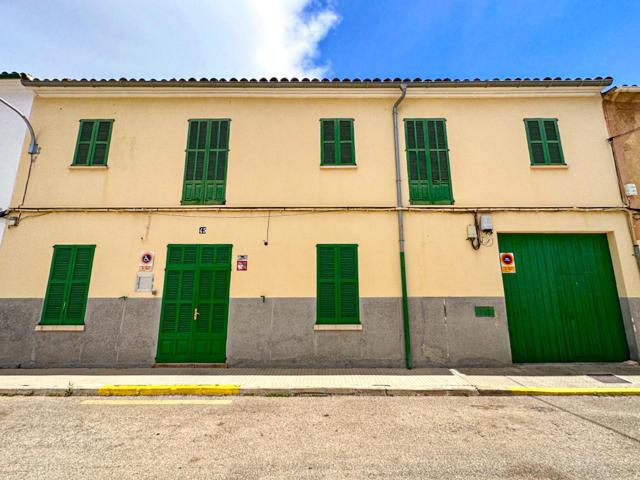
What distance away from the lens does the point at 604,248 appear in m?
8.16

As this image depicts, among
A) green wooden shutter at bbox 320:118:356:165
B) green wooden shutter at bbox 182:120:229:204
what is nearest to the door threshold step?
green wooden shutter at bbox 182:120:229:204

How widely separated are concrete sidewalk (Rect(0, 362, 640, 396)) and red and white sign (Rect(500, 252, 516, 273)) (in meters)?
2.24

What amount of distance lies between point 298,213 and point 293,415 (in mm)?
4648

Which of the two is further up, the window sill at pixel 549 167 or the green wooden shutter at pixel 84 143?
the green wooden shutter at pixel 84 143

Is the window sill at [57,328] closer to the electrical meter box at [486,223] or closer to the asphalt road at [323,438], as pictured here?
the asphalt road at [323,438]

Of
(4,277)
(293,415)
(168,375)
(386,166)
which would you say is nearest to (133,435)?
(293,415)

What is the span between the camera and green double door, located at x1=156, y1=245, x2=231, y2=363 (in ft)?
24.8

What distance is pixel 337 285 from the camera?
7.77 meters

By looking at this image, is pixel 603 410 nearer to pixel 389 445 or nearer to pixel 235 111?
pixel 389 445

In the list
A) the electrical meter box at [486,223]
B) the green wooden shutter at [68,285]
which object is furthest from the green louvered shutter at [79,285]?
the electrical meter box at [486,223]

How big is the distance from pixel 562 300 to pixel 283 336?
682cm

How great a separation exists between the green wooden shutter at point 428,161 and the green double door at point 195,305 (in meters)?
5.06

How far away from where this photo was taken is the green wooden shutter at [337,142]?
8.49 metres

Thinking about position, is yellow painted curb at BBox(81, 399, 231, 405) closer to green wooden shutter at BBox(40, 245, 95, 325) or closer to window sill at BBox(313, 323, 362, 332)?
window sill at BBox(313, 323, 362, 332)
